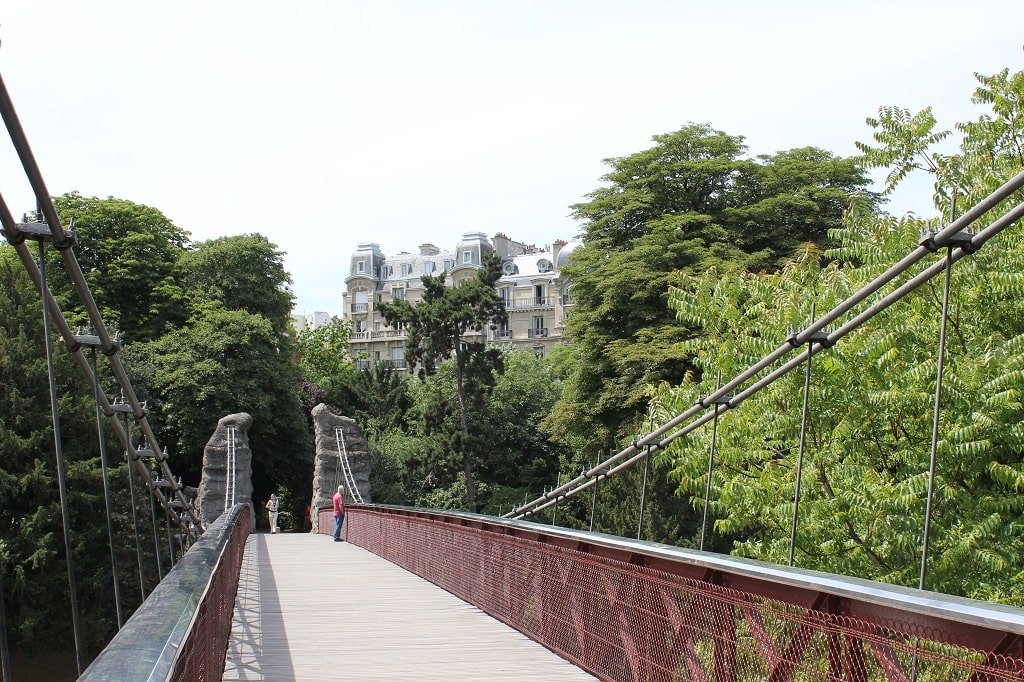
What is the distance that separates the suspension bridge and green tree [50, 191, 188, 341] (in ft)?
108

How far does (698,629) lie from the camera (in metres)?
5.14

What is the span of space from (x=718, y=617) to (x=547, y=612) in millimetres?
2993

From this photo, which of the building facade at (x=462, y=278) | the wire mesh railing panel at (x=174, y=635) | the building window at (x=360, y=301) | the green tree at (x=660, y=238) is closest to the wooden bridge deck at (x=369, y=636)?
the wire mesh railing panel at (x=174, y=635)

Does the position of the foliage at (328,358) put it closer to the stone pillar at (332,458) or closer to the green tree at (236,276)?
the green tree at (236,276)

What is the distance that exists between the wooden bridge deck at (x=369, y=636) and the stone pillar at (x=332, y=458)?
18.0m

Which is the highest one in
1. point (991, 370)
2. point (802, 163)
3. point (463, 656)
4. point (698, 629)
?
point (802, 163)

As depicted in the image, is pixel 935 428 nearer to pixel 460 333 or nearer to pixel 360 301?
pixel 460 333

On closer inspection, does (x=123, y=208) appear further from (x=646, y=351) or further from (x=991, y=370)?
(x=991, y=370)

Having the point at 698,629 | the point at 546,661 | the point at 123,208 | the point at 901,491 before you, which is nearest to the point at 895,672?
the point at 698,629

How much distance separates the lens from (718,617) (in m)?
4.89

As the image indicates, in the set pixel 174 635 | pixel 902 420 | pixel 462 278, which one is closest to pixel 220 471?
pixel 902 420

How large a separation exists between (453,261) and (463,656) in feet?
289

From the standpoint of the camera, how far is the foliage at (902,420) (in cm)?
996

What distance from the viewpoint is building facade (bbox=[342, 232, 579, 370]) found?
8762 centimetres
